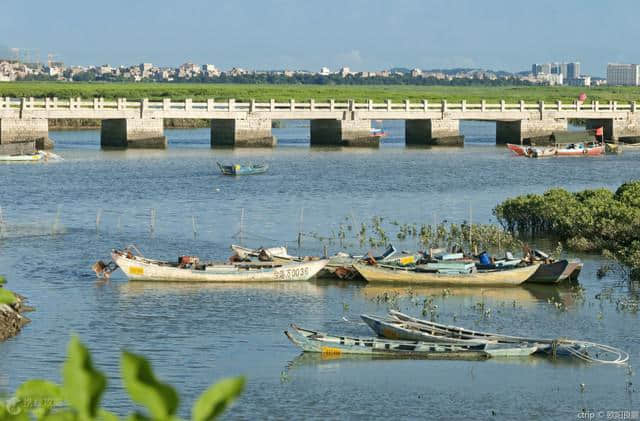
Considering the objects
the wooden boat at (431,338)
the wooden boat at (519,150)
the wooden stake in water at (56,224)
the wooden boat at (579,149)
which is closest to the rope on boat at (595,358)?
the wooden boat at (431,338)

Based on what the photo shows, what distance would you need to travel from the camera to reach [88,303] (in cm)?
2573

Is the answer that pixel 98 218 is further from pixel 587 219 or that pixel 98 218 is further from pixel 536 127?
pixel 536 127

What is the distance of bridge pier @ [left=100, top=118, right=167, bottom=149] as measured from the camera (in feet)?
235

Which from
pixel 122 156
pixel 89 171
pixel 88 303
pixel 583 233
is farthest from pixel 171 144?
pixel 88 303

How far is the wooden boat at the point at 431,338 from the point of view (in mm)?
20297

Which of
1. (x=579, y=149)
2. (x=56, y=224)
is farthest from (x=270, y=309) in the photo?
(x=579, y=149)

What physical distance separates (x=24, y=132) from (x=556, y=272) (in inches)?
1827

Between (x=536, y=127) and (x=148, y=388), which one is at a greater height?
(x=536, y=127)

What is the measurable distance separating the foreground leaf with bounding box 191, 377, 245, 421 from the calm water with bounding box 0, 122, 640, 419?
48.2ft

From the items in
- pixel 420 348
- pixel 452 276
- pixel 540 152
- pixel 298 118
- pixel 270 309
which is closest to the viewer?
pixel 420 348

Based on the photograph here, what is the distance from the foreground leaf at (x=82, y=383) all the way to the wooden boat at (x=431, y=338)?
59.3ft

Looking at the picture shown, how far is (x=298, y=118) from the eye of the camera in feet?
241

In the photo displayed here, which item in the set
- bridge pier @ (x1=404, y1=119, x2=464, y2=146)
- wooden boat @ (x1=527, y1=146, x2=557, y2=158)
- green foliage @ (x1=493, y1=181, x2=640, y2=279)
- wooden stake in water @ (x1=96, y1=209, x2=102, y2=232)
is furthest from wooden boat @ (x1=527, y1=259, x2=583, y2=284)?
bridge pier @ (x1=404, y1=119, x2=464, y2=146)

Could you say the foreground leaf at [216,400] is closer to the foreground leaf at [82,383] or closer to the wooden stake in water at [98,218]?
the foreground leaf at [82,383]
